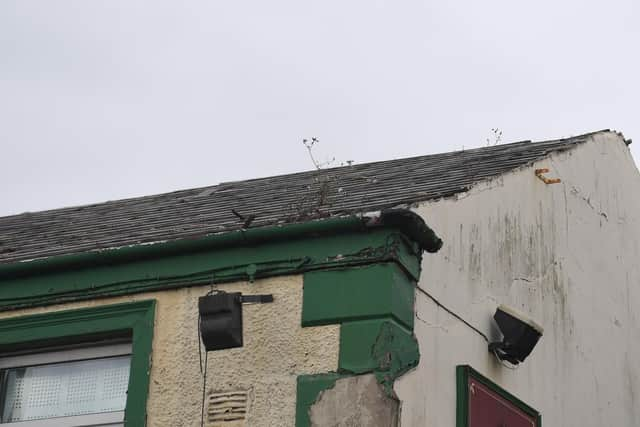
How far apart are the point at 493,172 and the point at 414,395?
2.41 meters

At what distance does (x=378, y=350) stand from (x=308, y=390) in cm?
42

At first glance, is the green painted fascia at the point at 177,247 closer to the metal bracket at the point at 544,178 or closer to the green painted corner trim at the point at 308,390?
the green painted corner trim at the point at 308,390

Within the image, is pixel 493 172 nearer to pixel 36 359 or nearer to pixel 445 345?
pixel 445 345

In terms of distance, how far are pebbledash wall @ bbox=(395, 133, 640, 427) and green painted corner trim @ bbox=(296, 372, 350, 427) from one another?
0.36 m

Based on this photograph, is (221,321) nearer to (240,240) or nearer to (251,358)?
(251,358)

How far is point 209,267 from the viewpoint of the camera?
714cm

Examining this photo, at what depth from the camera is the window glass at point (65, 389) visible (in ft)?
23.9

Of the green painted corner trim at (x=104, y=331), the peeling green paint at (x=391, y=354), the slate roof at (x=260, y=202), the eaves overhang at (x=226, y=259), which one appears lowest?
the peeling green paint at (x=391, y=354)

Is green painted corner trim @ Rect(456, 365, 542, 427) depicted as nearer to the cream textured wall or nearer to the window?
the cream textured wall

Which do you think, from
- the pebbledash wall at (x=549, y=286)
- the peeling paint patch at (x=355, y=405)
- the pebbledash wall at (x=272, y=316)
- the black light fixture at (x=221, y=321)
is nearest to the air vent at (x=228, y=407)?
the pebbledash wall at (x=272, y=316)

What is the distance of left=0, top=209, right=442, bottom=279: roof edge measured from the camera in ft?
22.1

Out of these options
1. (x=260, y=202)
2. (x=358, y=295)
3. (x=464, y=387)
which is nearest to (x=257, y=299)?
(x=358, y=295)

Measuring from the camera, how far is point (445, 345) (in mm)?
7152

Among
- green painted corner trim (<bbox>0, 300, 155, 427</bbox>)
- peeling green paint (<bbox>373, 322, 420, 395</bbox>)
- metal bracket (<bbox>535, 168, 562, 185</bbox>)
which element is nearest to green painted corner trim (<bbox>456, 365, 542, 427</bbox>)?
peeling green paint (<bbox>373, 322, 420, 395</bbox>)
